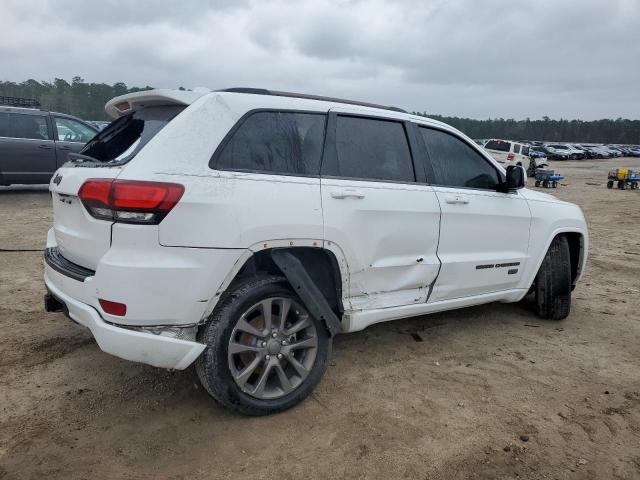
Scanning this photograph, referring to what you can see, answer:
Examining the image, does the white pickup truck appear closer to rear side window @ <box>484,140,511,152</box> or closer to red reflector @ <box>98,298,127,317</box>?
rear side window @ <box>484,140,511,152</box>

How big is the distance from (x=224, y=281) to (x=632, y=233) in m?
9.79

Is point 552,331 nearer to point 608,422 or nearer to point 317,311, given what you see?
point 608,422

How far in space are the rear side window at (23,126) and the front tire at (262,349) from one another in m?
9.42

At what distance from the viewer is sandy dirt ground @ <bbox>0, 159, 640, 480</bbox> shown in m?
2.51

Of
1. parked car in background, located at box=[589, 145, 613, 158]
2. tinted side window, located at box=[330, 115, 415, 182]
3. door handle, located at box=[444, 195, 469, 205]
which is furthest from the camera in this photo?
parked car in background, located at box=[589, 145, 613, 158]

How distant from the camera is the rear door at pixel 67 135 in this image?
10.3 meters

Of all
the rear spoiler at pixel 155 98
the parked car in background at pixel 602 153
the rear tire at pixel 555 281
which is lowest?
the parked car in background at pixel 602 153

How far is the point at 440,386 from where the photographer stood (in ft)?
10.9

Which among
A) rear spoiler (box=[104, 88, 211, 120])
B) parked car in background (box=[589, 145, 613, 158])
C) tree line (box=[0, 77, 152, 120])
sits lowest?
parked car in background (box=[589, 145, 613, 158])

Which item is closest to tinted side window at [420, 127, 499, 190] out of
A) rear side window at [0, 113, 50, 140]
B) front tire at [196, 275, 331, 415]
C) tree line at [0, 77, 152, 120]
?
front tire at [196, 275, 331, 415]

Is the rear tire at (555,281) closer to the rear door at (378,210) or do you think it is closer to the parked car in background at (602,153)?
the rear door at (378,210)

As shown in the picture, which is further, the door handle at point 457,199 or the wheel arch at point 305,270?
the door handle at point 457,199

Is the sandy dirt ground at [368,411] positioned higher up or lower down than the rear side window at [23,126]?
lower down

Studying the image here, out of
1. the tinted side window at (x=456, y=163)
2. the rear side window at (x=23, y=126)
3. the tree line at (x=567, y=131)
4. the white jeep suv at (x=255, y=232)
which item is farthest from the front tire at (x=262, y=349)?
the tree line at (x=567, y=131)
